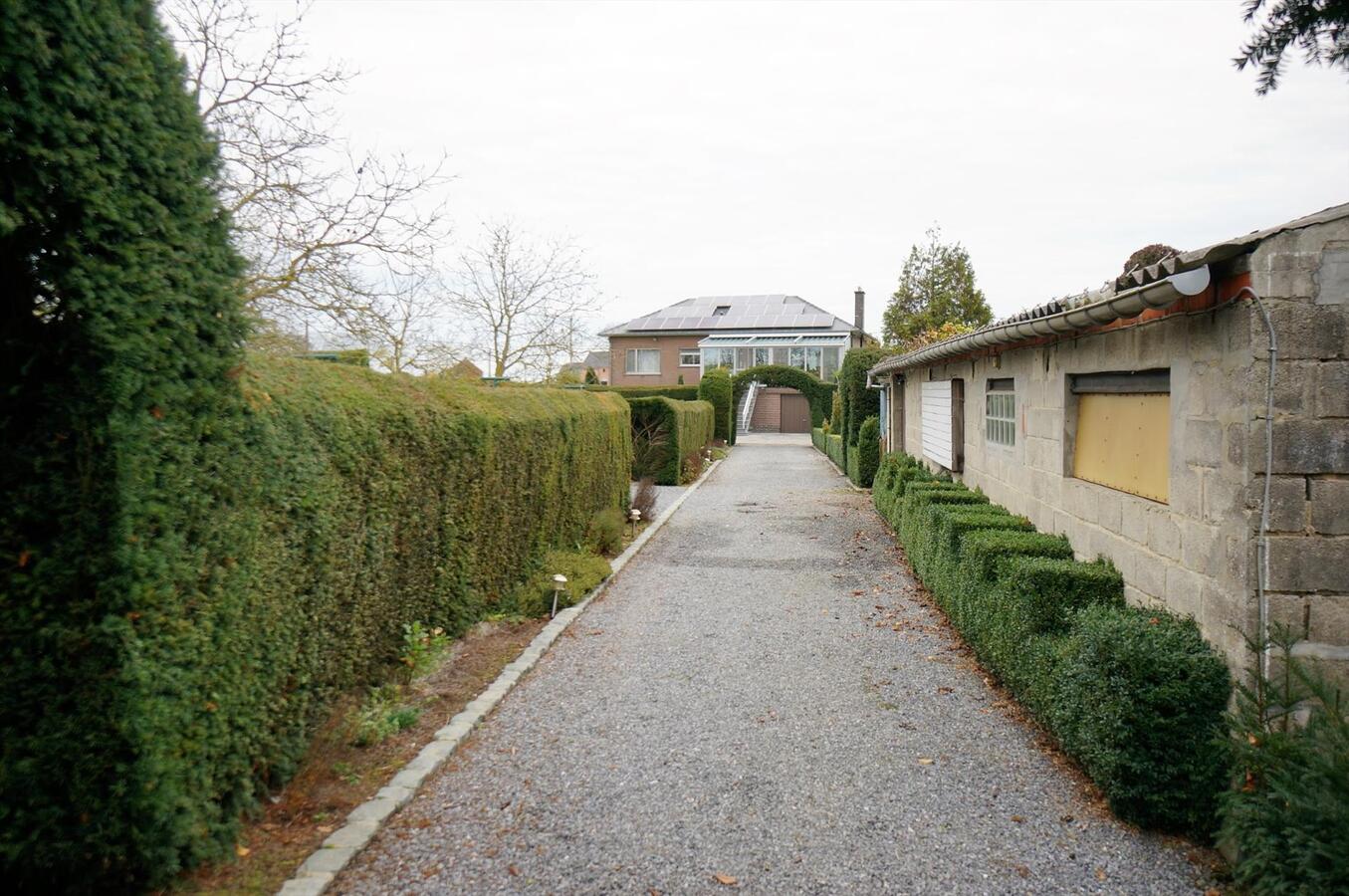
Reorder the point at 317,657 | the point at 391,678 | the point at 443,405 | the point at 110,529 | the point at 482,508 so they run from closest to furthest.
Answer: the point at 110,529, the point at 317,657, the point at 391,678, the point at 443,405, the point at 482,508

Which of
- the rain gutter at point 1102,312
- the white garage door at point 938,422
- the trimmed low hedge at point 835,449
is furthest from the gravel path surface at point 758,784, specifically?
the trimmed low hedge at point 835,449

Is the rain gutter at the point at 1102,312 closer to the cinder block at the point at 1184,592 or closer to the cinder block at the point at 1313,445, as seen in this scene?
the cinder block at the point at 1313,445

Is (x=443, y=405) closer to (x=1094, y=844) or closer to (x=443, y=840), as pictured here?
(x=443, y=840)

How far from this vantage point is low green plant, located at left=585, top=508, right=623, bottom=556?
11516 mm

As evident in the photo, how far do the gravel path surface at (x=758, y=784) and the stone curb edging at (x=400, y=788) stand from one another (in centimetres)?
7

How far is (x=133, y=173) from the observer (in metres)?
2.92

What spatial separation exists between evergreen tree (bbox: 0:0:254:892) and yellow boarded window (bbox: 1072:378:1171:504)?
16.3ft

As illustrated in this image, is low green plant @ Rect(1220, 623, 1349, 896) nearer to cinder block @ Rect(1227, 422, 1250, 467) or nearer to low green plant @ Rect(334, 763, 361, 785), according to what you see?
cinder block @ Rect(1227, 422, 1250, 467)

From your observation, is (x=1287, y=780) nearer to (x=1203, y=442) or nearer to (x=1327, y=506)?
(x=1327, y=506)

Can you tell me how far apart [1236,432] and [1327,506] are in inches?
19.1

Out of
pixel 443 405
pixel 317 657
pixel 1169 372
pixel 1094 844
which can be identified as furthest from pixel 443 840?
pixel 1169 372

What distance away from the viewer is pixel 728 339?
4984cm

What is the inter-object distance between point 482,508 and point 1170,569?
17.0ft

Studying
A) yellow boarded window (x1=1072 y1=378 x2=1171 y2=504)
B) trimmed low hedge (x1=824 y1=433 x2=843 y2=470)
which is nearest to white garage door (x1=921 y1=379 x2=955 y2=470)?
yellow boarded window (x1=1072 y1=378 x2=1171 y2=504)
